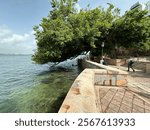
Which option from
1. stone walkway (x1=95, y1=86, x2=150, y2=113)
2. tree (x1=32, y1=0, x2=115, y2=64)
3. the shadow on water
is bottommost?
the shadow on water

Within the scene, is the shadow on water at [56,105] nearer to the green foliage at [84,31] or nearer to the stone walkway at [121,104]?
the stone walkway at [121,104]

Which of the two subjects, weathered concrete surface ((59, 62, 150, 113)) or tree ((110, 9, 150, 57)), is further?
tree ((110, 9, 150, 57))

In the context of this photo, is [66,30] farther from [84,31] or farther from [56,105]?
[56,105]

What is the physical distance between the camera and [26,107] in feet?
26.1

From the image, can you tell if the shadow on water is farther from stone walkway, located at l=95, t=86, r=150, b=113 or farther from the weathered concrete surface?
stone walkway, located at l=95, t=86, r=150, b=113

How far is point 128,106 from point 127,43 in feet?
75.7

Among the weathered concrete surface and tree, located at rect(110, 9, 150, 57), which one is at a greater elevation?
tree, located at rect(110, 9, 150, 57)

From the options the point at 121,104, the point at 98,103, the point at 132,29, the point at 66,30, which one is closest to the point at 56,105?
the point at 98,103

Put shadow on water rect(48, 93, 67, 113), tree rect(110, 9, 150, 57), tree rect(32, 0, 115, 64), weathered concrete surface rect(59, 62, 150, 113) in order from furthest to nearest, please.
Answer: tree rect(110, 9, 150, 57) < tree rect(32, 0, 115, 64) < shadow on water rect(48, 93, 67, 113) < weathered concrete surface rect(59, 62, 150, 113)

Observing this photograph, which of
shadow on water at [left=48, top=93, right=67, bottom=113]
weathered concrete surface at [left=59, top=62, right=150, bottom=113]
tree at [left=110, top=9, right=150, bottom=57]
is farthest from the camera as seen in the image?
tree at [left=110, top=9, right=150, bottom=57]

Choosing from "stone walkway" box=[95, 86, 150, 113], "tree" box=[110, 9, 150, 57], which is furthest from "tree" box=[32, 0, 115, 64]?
"stone walkway" box=[95, 86, 150, 113]

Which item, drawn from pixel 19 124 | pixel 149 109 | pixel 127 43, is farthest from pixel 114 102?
pixel 127 43

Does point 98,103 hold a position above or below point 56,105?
above

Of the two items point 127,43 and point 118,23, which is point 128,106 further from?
point 127,43
